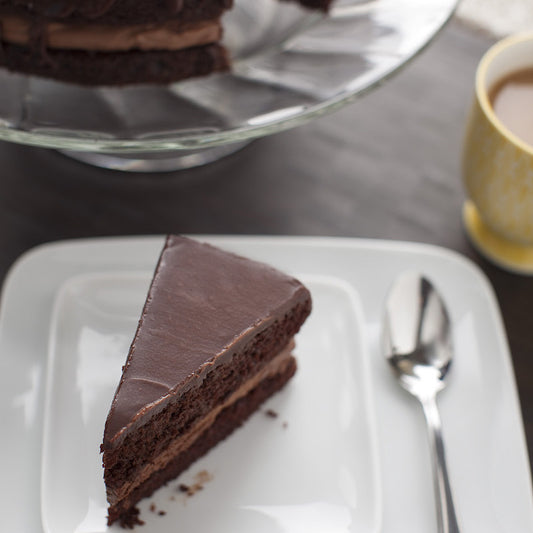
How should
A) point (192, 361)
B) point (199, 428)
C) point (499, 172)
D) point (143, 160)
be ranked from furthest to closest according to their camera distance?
point (143, 160)
point (499, 172)
point (199, 428)
point (192, 361)

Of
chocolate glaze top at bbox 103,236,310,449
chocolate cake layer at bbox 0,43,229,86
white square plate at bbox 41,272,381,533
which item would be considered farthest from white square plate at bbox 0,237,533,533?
chocolate cake layer at bbox 0,43,229,86

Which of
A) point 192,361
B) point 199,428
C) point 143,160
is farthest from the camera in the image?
point 143,160

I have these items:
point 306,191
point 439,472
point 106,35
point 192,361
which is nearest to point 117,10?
point 106,35

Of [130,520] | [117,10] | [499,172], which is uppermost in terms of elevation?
[117,10]

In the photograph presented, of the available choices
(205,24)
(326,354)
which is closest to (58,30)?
(205,24)

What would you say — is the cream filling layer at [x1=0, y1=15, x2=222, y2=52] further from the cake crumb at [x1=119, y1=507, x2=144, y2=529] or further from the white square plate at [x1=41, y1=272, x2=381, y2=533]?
the cake crumb at [x1=119, y1=507, x2=144, y2=529]

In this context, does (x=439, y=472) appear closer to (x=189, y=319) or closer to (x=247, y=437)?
(x=247, y=437)

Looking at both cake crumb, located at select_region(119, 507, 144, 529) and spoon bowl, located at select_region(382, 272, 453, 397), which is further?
spoon bowl, located at select_region(382, 272, 453, 397)
